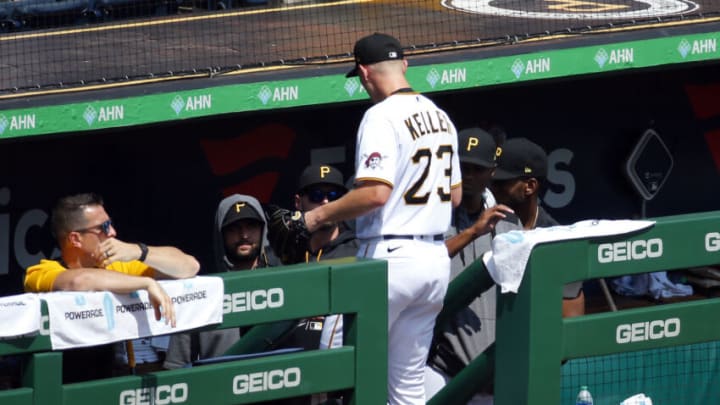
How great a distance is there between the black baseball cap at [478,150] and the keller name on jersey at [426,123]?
51 cm

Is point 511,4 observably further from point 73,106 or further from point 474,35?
point 73,106

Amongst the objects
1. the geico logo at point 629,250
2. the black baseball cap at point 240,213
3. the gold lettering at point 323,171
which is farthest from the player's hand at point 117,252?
the gold lettering at point 323,171

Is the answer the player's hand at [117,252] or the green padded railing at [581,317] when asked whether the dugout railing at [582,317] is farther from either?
the player's hand at [117,252]

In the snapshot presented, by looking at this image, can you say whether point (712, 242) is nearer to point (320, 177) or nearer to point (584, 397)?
point (584, 397)

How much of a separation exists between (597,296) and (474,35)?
1910mm

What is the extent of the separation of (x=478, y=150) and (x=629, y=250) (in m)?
1.16

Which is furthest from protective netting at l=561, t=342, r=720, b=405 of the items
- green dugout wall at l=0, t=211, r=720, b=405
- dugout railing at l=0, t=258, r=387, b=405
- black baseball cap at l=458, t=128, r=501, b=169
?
dugout railing at l=0, t=258, r=387, b=405

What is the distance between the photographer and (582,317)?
151 inches

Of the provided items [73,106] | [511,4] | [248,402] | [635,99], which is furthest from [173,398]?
[511,4]

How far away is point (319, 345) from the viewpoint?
4516mm

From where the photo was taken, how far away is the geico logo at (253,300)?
11.5 ft

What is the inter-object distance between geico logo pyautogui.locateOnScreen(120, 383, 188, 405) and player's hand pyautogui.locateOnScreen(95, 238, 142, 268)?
0.49 m

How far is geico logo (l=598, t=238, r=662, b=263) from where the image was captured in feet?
12.5

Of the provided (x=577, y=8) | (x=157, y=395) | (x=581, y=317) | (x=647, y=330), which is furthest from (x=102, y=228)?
(x=577, y=8)
